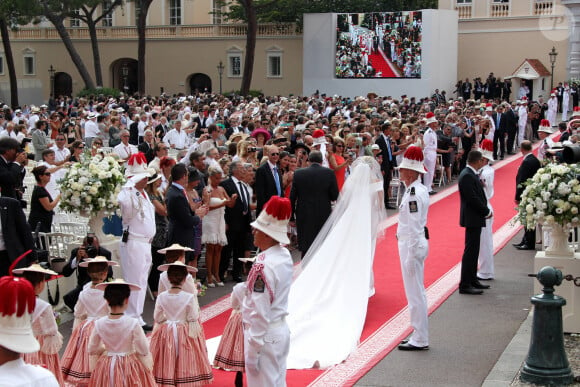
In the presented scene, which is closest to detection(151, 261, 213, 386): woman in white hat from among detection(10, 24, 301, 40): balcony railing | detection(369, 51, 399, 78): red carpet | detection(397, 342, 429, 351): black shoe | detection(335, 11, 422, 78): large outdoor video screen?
detection(397, 342, 429, 351): black shoe

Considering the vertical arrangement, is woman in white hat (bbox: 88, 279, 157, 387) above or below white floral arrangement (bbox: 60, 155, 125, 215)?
below

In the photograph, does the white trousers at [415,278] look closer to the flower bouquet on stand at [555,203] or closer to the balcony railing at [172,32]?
the flower bouquet on stand at [555,203]

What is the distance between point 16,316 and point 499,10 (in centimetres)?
5101

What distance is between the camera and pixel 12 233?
9.73m

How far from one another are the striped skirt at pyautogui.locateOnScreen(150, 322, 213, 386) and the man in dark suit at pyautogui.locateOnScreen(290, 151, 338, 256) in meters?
4.42

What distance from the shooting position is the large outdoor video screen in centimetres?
4516

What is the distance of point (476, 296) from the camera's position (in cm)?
1249

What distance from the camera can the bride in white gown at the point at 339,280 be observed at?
10.0 meters

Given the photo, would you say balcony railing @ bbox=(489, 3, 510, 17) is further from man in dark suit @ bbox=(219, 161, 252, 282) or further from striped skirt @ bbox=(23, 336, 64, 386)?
striped skirt @ bbox=(23, 336, 64, 386)

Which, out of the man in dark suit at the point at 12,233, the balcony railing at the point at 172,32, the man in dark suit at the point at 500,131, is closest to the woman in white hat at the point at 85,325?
the man in dark suit at the point at 12,233

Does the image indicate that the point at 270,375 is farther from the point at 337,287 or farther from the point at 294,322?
the point at 337,287

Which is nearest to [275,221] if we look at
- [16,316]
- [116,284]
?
[116,284]

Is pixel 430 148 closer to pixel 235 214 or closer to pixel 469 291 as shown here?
pixel 235 214

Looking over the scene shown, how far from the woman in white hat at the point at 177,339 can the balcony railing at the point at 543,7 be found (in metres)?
46.3
